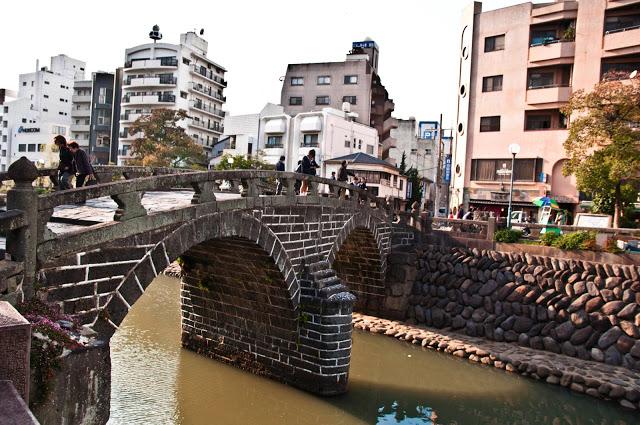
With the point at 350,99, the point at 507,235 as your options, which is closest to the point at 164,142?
the point at 350,99

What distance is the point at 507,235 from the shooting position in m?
20.8

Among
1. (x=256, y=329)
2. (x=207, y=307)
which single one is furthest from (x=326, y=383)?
(x=207, y=307)

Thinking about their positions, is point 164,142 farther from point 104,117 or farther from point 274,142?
point 104,117

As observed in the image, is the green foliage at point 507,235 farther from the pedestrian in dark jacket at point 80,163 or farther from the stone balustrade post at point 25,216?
the stone balustrade post at point 25,216

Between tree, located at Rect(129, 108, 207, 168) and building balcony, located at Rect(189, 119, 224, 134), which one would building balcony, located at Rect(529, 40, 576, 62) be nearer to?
tree, located at Rect(129, 108, 207, 168)

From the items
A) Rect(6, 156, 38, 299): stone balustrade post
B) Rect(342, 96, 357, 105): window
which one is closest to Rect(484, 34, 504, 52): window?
Rect(342, 96, 357, 105): window

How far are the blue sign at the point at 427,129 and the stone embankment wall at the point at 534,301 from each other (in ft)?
159

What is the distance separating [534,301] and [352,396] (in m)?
8.30

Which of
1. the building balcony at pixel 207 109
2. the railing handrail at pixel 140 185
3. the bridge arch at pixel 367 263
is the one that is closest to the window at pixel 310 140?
the building balcony at pixel 207 109

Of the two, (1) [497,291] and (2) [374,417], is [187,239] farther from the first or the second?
(1) [497,291]

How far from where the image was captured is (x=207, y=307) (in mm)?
15875

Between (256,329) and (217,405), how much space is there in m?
2.45

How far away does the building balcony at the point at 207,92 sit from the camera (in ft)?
182

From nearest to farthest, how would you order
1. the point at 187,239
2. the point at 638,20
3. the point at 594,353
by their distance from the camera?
1. the point at 187,239
2. the point at 594,353
3. the point at 638,20
